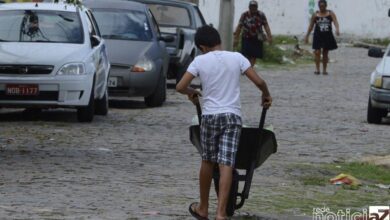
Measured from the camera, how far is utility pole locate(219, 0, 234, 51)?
3125cm

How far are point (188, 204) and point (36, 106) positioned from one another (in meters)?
6.65

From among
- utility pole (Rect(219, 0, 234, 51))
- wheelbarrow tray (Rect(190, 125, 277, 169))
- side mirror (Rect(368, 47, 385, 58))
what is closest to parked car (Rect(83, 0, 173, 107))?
side mirror (Rect(368, 47, 385, 58))

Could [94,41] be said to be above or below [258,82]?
below

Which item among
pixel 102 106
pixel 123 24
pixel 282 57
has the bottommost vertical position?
pixel 282 57

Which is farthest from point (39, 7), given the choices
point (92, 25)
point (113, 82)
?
point (113, 82)

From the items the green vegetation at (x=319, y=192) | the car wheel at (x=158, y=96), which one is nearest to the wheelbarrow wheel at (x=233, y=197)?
the green vegetation at (x=319, y=192)

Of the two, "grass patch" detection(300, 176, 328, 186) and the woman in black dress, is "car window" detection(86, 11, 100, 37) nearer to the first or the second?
"grass patch" detection(300, 176, 328, 186)

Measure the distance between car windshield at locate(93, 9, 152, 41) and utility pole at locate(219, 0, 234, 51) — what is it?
9.55 metres

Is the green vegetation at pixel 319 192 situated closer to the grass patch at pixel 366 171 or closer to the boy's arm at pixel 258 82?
the grass patch at pixel 366 171

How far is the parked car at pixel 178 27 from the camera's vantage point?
2411 cm

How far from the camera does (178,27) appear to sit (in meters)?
25.1

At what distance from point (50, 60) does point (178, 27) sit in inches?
346

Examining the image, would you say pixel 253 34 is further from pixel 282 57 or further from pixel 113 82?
pixel 113 82

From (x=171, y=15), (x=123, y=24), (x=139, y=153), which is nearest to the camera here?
(x=139, y=153)
